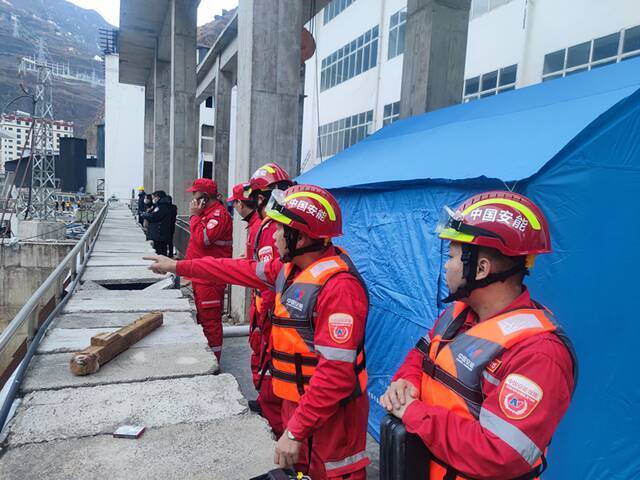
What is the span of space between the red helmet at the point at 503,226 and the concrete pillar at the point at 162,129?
2200 cm

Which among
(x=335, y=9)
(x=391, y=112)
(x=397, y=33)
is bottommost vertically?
(x=391, y=112)

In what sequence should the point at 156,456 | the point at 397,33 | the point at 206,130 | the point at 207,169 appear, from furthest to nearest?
the point at 207,169, the point at 206,130, the point at 397,33, the point at 156,456

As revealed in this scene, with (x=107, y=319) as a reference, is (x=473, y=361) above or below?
above

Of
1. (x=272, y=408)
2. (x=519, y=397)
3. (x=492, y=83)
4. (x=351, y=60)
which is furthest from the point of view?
(x=351, y=60)

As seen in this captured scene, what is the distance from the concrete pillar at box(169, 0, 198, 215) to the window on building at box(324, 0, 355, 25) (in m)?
13.3

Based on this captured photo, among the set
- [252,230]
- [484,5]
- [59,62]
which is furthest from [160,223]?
[59,62]

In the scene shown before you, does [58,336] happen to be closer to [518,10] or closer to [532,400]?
[532,400]

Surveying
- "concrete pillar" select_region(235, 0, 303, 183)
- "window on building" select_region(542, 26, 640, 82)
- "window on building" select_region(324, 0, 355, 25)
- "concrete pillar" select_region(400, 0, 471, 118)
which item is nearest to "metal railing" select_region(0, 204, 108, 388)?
"concrete pillar" select_region(235, 0, 303, 183)

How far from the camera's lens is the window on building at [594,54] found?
1177 centimetres

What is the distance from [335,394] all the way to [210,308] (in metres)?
3.57

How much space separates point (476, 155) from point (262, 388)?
244 centimetres

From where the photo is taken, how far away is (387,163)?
459 cm

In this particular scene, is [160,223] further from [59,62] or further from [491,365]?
[59,62]

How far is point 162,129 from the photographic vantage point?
22.2 meters
